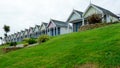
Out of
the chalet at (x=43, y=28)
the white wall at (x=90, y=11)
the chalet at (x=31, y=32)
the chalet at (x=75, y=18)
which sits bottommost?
the chalet at (x=31, y=32)

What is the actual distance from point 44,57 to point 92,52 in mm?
4438

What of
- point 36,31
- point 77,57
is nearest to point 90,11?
point 36,31

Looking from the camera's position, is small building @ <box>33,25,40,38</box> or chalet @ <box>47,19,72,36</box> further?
small building @ <box>33,25,40,38</box>

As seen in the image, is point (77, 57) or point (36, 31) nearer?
point (77, 57)

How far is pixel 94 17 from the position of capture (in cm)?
4041

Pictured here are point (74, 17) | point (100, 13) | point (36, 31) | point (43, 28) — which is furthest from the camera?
point (36, 31)

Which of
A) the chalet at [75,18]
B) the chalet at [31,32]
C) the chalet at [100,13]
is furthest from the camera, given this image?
the chalet at [31,32]

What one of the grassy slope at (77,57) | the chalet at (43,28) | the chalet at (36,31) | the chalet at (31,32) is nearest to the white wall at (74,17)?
the chalet at (43,28)

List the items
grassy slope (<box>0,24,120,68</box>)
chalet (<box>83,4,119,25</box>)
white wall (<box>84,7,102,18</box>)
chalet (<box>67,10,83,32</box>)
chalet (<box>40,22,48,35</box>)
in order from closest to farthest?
grassy slope (<box>0,24,120,68</box>) → chalet (<box>83,4,119,25</box>) → white wall (<box>84,7,102,18</box>) → chalet (<box>67,10,83,32</box>) → chalet (<box>40,22,48,35</box>)

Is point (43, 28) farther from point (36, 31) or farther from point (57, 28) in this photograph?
point (57, 28)

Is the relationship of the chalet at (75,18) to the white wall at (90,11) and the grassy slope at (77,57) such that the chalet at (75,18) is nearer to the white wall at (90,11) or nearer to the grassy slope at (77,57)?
the white wall at (90,11)

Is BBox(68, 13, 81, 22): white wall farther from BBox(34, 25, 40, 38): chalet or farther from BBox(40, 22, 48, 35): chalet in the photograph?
BBox(34, 25, 40, 38): chalet

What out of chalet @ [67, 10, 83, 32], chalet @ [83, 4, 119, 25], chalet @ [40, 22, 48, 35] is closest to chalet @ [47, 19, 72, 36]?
chalet @ [40, 22, 48, 35]

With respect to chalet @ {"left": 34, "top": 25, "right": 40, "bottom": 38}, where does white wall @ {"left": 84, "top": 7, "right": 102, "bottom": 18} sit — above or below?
above
